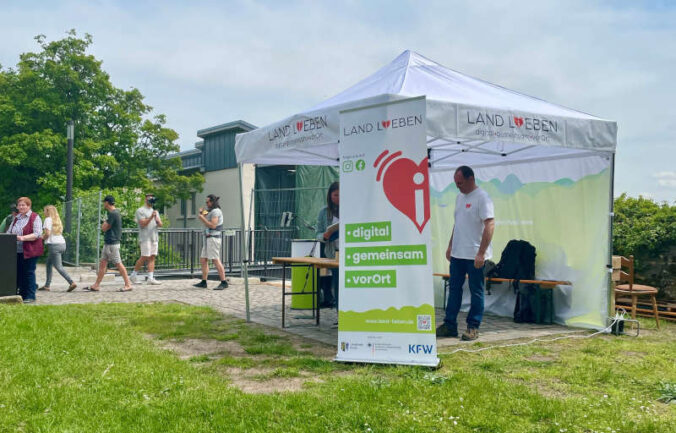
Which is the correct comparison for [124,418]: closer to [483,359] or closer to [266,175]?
[483,359]

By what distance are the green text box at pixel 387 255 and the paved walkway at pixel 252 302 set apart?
1.33 m

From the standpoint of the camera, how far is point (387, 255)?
5.33 meters

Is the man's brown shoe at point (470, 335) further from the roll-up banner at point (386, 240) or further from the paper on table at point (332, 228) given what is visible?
the paper on table at point (332, 228)

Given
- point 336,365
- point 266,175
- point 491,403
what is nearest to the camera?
point 491,403

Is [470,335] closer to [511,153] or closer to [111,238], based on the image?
[511,153]

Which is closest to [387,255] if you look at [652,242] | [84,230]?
[652,242]

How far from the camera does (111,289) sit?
462 inches

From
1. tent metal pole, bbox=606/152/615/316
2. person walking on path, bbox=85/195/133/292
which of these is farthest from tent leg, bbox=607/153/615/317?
person walking on path, bbox=85/195/133/292

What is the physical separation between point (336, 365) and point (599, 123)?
4.48 metres

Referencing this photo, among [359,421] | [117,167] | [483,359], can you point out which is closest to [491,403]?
[359,421]

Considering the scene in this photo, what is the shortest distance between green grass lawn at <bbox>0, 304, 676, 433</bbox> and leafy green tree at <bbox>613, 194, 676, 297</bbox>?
298 centimetres

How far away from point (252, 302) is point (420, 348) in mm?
5404

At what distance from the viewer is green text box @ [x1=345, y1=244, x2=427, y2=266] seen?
5.19 metres

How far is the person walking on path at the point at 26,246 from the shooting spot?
9.23m
